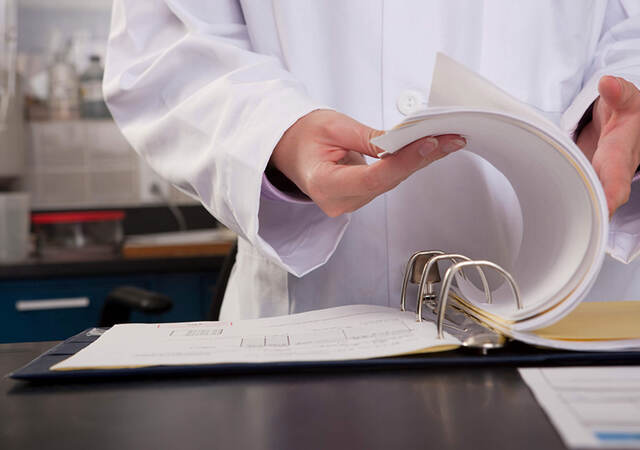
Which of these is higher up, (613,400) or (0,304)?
(613,400)

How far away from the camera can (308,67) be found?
0.74m

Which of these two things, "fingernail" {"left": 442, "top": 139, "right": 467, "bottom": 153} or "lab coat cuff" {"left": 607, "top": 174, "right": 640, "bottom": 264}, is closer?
"fingernail" {"left": 442, "top": 139, "right": 467, "bottom": 153}

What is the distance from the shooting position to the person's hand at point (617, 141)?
51 cm

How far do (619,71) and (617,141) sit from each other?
18cm

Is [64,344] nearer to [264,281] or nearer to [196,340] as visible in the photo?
[196,340]

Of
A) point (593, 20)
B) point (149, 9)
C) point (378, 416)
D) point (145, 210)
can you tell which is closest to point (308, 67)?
point (149, 9)

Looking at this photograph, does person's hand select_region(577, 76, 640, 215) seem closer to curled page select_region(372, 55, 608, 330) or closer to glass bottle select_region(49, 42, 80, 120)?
curled page select_region(372, 55, 608, 330)

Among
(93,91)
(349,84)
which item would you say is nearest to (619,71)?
(349,84)

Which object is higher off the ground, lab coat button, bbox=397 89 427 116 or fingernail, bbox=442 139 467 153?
lab coat button, bbox=397 89 427 116

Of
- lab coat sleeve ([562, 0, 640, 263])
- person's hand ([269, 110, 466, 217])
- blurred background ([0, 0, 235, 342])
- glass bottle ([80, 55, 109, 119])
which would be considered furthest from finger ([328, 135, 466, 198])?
glass bottle ([80, 55, 109, 119])

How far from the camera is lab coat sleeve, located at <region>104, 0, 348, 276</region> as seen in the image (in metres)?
0.60

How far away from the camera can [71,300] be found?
6.13ft

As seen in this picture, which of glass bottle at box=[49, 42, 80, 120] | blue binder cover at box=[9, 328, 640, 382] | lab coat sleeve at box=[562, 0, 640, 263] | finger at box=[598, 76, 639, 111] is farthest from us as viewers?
glass bottle at box=[49, 42, 80, 120]

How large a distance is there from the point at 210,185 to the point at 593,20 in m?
0.47
